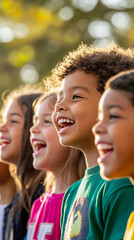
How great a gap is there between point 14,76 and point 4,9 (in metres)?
2.14

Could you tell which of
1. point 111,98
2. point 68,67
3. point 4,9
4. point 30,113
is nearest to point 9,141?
point 30,113

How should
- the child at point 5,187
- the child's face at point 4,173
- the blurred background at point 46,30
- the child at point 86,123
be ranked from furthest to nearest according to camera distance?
the blurred background at point 46,30 → the child's face at point 4,173 → the child at point 5,187 → the child at point 86,123

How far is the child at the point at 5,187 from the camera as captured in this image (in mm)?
4761

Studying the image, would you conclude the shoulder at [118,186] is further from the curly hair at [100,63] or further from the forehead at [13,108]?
the forehead at [13,108]

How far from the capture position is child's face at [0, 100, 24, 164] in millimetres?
4496

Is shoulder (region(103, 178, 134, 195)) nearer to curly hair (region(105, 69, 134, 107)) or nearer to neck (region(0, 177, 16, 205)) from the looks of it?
curly hair (region(105, 69, 134, 107))

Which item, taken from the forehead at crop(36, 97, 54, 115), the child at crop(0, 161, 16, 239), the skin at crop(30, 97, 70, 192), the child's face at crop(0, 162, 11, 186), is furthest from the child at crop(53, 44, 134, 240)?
the child's face at crop(0, 162, 11, 186)

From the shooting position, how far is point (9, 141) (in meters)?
4.54

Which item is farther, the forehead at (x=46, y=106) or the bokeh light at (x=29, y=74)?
the bokeh light at (x=29, y=74)

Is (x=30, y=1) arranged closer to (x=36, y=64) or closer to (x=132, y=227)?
(x=36, y=64)

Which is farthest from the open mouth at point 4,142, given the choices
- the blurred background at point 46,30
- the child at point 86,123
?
the blurred background at point 46,30

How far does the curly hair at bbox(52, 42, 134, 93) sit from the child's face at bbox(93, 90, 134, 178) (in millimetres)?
766

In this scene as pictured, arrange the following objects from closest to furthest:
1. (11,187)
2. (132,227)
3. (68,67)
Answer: (132,227) < (68,67) < (11,187)

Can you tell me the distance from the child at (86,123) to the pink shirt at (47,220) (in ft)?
1.42
